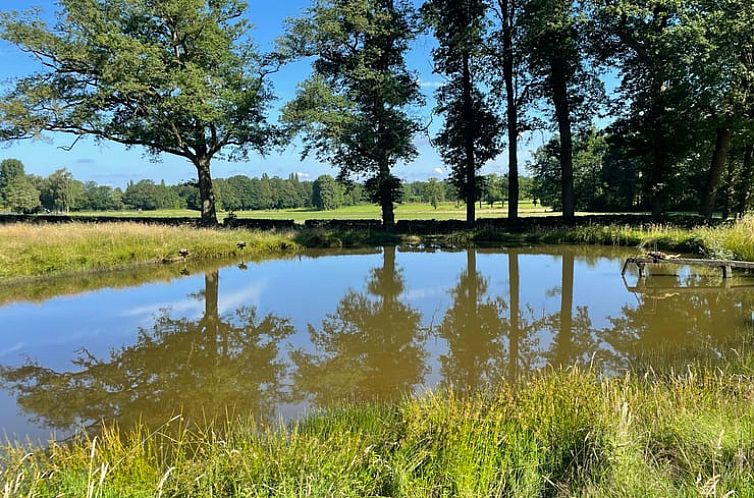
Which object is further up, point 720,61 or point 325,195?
point 720,61

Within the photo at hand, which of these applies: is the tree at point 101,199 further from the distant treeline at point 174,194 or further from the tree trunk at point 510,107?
the tree trunk at point 510,107

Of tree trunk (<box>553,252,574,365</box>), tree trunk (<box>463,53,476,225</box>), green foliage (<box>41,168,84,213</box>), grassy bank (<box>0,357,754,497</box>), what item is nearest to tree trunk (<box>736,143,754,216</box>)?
tree trunk (<box>463,53,476,225</box>)

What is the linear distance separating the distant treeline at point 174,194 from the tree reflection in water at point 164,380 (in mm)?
66771

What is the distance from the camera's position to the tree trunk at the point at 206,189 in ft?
81.3

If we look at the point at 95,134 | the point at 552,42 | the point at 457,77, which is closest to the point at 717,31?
the point at 552,42

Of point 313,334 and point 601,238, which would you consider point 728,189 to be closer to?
point 601,238

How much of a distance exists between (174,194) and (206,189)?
266ft

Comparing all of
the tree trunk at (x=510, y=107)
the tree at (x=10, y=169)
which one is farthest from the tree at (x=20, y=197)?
the tree trunk at (x=510, y=107)

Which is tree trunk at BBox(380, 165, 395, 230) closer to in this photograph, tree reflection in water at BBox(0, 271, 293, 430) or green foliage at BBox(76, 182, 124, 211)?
tree reflection in water at BBox(0, 271, 293, 430)

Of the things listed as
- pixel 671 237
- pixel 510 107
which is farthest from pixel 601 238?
pixel 510 107

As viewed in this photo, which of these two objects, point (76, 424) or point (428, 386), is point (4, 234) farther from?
point (428, 386)

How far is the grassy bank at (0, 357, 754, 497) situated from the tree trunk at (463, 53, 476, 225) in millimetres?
19256

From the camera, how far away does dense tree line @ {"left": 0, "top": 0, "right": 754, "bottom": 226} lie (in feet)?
61.9

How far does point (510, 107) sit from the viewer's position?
2211cm
